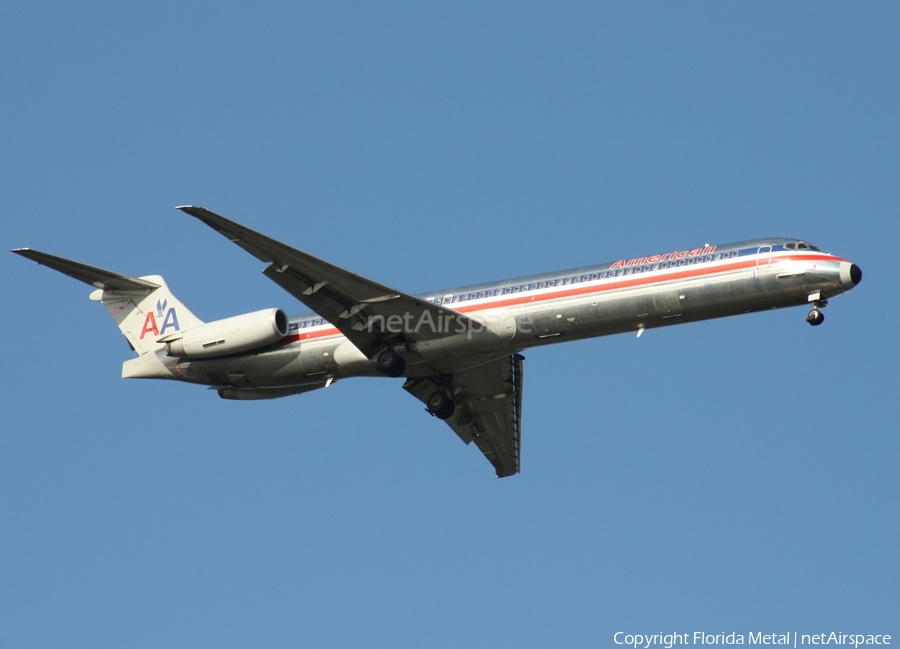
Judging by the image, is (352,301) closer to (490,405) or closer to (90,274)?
(490,405)

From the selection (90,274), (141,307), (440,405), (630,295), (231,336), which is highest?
(90,274)

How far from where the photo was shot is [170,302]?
3703 centimetres

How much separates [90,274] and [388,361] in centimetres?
879

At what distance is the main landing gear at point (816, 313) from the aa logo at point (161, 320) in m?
16.8

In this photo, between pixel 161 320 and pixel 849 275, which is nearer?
pixel 849 275

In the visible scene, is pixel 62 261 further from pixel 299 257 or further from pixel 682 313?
pixel 682 313

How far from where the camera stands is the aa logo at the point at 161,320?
3659 centimetres

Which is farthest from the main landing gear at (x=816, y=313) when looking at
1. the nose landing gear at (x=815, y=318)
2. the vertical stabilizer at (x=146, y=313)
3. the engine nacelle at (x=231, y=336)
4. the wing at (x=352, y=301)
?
the vertical stabilizer at (x=146, y=313)

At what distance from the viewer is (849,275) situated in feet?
99.6

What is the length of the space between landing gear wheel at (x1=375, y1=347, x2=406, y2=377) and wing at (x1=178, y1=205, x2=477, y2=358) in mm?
184

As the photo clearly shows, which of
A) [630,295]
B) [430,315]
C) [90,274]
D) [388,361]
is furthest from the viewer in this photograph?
[90,274]

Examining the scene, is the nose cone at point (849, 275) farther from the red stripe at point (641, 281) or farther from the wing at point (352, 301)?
the wing at point (352, 301)

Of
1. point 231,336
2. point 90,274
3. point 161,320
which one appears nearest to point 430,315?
point 231,336

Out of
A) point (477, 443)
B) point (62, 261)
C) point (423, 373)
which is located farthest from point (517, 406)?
point (62, 261)
